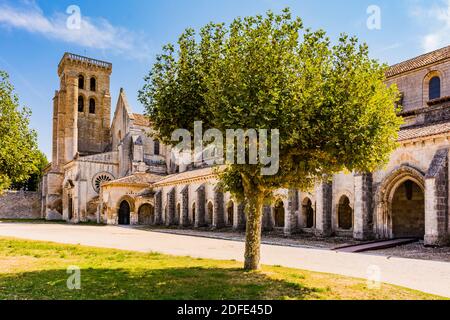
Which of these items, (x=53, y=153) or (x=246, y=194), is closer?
(x=246, y=194)

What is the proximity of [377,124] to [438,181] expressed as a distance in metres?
11.4

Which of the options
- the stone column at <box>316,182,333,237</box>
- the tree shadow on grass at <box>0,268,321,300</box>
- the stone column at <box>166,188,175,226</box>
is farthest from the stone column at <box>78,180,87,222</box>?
the tree shadow on grass at <box>0,268,321,300</box>

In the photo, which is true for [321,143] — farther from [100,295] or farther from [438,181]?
[438,181]

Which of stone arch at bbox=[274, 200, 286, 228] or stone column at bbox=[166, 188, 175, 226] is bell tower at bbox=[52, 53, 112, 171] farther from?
stone arch at bbox=[274, 200, 286, 228]

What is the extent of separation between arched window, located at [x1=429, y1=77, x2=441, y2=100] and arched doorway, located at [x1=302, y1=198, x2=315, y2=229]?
39.3 feet

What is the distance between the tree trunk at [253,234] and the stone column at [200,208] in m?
28.4

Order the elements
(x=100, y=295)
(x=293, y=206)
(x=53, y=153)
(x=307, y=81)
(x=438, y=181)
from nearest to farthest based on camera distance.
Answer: (x=100, y=295)
(x=307, y=81)
(x=438, y=181)
(x=293, y=206)
(x=53, y=153)

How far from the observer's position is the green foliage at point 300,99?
34.7 feet

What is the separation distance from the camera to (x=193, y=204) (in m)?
43.6

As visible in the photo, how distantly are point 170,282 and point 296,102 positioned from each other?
5.61m

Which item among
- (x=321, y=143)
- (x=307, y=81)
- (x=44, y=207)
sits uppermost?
(x=307, y=81)

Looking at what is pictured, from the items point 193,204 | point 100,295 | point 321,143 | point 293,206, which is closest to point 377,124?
point 321,143

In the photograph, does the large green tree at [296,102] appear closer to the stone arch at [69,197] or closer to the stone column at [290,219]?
the stone column at [290,219]

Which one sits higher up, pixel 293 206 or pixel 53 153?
pixel 53 153
